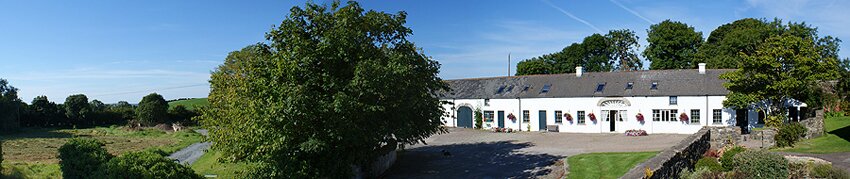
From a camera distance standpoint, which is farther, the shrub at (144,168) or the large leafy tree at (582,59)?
the large leafy tree at (582,59)

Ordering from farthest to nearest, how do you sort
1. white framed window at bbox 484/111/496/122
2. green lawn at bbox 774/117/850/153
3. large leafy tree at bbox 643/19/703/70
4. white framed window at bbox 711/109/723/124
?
large leafy tree at bbox 643/19/703/70
white framed window at bbox 484/111/496/122
white framed window at bbox 711/109/723/124
green lawn at bbox 774/117/850/153

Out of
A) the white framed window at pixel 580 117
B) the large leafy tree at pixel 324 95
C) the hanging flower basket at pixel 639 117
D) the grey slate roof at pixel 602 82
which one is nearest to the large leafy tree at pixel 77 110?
the grey slate roof at pixel 602 82

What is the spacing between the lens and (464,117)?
1674 inches

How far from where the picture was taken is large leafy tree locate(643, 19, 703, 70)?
5206 cm

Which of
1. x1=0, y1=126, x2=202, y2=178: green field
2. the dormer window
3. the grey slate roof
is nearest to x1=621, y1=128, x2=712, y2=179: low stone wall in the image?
the grey slate roof

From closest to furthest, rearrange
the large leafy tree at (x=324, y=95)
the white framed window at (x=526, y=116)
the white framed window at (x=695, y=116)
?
the large leafy tree at (x=324, y=95), the white framed window at (x=695, y=116), the white framed window at (x=526, y=116)

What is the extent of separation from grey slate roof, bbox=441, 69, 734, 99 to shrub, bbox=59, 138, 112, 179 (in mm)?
20285

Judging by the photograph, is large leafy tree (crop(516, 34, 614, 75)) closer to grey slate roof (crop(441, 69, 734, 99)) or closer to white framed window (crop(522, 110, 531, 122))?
grey slate roof (crop(441, 69, 734, 99))

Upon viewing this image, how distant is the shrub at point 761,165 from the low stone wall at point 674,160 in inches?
49.6

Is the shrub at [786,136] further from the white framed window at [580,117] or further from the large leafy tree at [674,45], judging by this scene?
the large leafy tree at [674,45]

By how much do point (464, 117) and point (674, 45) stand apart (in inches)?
989

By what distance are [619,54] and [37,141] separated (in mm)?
59982

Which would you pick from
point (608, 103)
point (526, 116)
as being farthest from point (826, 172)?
point (526, 116)

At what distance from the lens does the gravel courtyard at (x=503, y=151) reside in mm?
20359
